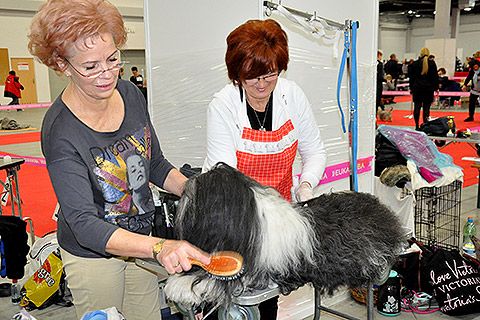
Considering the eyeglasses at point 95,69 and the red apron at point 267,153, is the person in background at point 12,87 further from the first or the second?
the eyeglasses at point 95,69

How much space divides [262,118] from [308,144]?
A: 0.23 m

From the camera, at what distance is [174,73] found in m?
2.80

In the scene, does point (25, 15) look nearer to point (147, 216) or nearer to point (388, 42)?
point (147, 216)

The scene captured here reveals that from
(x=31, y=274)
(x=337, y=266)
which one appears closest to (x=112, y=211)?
(x=337, y=266)

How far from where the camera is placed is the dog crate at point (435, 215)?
3.42m

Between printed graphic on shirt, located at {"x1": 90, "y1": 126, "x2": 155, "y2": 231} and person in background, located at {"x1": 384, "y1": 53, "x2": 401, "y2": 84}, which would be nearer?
printed graphic on shirt, located at {"x1": 90, "y1": 126, "x2": 155, "y2": 231}

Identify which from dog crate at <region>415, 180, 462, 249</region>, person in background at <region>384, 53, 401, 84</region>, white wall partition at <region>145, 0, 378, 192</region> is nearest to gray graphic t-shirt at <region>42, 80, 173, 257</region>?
white wall partition at <region>145, 0, 378, 192</region>

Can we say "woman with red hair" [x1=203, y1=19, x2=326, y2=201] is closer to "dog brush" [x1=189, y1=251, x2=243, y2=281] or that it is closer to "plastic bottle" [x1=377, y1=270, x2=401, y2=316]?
"dog brush" [x1=189, y1=251, x2=243, y2=281]

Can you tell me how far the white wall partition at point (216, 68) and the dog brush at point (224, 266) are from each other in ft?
5.07

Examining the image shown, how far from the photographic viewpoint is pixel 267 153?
1768 mm

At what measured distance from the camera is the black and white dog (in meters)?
1.23

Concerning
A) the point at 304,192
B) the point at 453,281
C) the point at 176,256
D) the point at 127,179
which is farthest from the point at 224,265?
the point at 453,281

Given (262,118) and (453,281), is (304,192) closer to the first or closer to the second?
(262,118)

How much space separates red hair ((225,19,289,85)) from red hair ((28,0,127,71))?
509 mm
